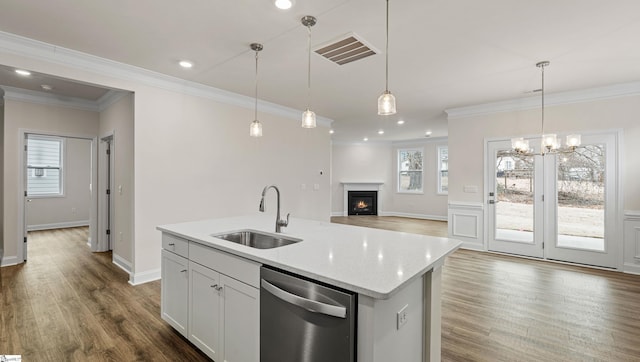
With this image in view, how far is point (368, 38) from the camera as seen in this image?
2.79m

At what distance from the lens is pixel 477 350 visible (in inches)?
89.6

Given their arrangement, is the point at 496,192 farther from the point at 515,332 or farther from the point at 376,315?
the point at 376,315

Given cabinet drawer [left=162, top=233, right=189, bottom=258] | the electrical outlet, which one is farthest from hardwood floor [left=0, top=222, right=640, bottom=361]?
the electrical outlet

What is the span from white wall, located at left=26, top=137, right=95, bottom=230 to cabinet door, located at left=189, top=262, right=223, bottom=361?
22.1 ft

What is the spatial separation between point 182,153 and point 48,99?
9.51ft

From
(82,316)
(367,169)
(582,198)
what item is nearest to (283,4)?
(82,316)

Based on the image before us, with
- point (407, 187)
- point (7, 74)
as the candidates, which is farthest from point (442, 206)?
point (7, 74)

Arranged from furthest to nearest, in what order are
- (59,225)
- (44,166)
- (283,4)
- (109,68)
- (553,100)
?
1. (59,225)
2. (44,166)
3. (553,100)
4. (109,68)
5. (283,4)

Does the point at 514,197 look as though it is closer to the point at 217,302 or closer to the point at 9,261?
the point at 217,302

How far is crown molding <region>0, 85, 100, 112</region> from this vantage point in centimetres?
451

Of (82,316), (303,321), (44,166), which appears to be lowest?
(82,316)

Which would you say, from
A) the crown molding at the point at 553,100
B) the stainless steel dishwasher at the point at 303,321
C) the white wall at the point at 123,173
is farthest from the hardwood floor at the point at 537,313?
the white wall at the point at 123,173

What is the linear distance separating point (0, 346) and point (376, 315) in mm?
3098

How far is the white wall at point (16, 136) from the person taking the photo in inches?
173
